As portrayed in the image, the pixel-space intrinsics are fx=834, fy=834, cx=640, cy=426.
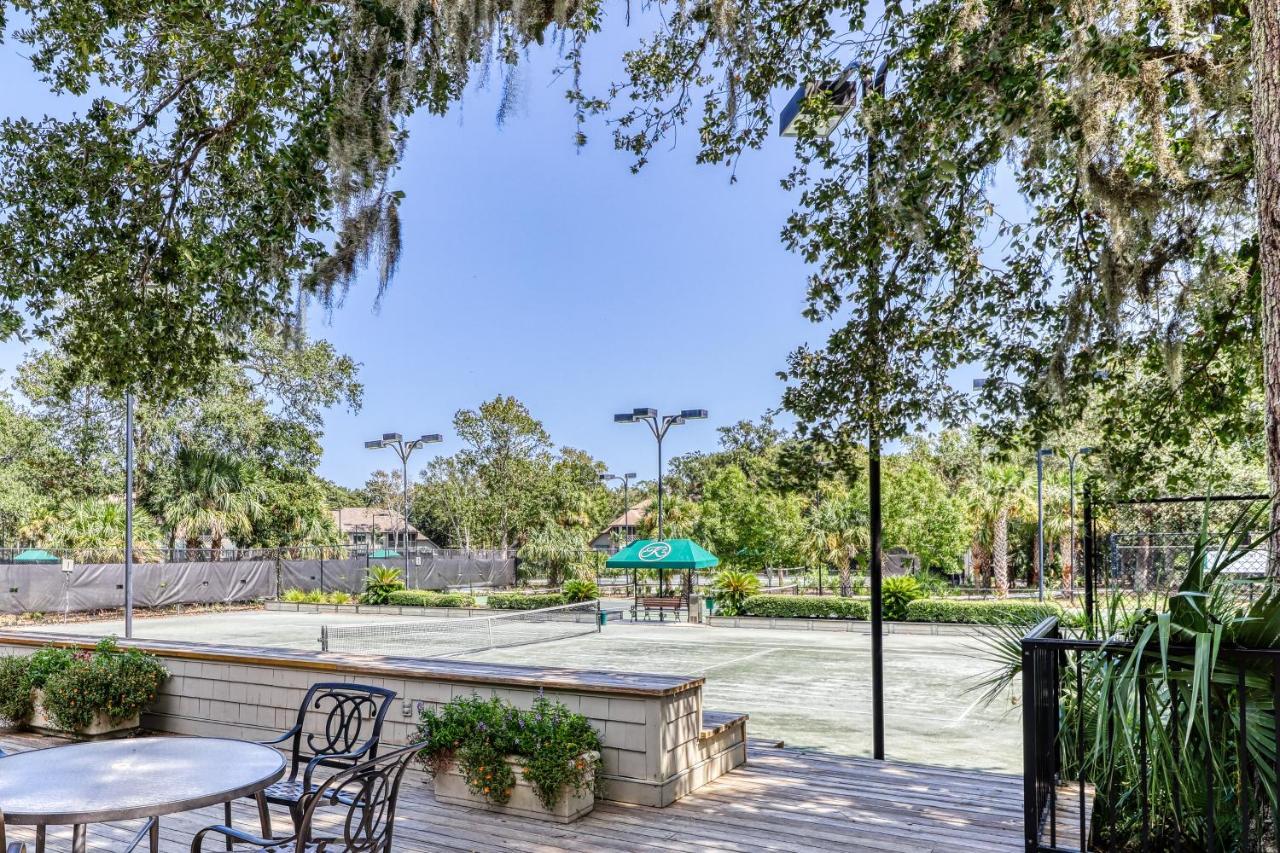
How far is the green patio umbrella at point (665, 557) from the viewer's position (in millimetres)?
18703

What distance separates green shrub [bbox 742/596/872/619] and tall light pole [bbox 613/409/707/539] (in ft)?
9.13

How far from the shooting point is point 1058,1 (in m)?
4.46

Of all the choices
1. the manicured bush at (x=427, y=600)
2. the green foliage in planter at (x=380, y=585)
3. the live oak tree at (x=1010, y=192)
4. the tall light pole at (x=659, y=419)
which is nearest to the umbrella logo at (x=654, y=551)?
the tall light pole at (x=659, y=419)

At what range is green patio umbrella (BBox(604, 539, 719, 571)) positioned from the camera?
1870 centimetres

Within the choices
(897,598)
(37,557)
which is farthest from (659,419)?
(37,557)

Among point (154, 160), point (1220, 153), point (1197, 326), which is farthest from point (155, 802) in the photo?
point (1197, 326)

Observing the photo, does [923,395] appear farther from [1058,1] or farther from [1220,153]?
[1058,1]

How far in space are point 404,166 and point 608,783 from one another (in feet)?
12.7

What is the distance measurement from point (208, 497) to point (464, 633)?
1456 cm

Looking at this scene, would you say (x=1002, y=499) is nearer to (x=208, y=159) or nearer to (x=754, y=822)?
(x=754, y=822)

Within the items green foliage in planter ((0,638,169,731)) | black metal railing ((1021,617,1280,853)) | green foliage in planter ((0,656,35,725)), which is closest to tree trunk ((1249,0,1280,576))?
black metal railing ((1021,617,1280,853))

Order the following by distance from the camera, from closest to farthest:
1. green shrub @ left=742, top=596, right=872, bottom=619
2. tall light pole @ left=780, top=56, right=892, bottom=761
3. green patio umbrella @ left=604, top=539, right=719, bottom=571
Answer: tall light pole @ left=780, top=56, right=892, bottom=761, green shrub @ left=742, top=596, right=872, bottom=619, green patio umbrella @ left=604, top=539, right=719, bottom=571

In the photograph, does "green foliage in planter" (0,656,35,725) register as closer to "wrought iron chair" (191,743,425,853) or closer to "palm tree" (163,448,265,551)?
"wrought iron chair" (191,743,425,853)

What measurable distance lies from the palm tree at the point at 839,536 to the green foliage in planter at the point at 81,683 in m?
18.6
